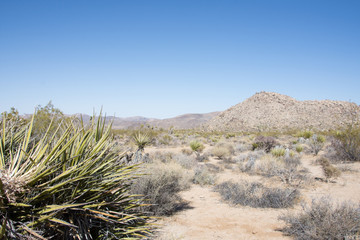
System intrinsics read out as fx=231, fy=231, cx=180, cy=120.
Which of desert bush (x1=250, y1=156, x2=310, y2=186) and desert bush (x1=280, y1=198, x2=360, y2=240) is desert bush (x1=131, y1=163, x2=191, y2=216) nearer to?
desert bush (x1=280, y1=198, x2=360, y2=240)

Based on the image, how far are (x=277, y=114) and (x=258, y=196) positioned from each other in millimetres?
55825

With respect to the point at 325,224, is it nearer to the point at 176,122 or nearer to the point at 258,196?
the point at 258,196

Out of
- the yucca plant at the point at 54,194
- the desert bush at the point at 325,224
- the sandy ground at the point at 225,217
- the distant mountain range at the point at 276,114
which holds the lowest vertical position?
the sandy ground at the point at 225,217

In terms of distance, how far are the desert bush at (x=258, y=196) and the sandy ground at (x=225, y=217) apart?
203 millimetres

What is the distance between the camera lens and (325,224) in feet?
13.6

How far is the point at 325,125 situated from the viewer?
47500mm

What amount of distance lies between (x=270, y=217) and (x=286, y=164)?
601 cm

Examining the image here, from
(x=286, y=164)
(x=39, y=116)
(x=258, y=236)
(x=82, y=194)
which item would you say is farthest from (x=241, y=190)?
(x=39, y=116)

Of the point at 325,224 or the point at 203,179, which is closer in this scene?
the point at 325,224

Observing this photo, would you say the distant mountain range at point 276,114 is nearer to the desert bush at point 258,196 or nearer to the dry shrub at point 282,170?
the dry shrub at point 282,170

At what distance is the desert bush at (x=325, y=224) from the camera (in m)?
3.97

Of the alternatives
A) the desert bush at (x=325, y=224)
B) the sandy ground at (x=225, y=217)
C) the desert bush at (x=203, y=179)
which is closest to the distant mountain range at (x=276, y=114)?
the desert bush at (x=203, y=179)

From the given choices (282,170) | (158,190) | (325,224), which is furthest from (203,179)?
(325,224)

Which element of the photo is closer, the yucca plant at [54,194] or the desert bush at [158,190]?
the yucca plant at [54,194]
